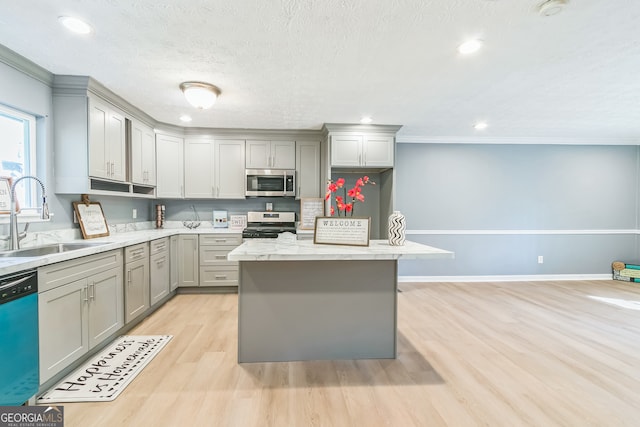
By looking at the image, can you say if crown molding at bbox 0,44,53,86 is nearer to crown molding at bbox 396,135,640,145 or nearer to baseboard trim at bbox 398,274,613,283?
crown molding at bbox 396,135,640,145

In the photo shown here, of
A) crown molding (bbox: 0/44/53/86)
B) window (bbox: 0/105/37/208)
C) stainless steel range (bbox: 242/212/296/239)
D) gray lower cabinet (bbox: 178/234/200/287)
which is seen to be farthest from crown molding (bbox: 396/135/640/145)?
window (bbox: 0/105/37/208)

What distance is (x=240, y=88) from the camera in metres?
2.87

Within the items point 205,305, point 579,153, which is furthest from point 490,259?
point 205,305

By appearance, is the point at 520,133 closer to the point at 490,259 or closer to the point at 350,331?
the point at 490,259

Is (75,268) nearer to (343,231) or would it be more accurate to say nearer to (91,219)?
(91,219)

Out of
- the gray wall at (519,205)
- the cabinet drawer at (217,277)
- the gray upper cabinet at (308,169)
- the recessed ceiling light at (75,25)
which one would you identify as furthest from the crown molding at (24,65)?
the gray wall at (519,205)

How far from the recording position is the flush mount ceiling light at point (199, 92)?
9.00 ft

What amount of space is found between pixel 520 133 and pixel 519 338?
10.9ft

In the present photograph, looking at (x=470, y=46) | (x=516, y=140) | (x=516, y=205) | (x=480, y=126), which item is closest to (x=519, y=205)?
(x=516, y=205)

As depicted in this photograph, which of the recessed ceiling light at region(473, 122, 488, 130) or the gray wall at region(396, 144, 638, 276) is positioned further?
the gray wall at region(396, 144, 638, 276)

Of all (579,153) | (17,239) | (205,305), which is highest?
(579,153)

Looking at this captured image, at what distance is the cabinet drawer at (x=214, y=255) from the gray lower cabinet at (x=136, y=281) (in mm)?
910

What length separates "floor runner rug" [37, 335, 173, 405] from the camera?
6.17 feet

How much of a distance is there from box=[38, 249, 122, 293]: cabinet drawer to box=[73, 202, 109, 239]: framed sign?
1.97 ft
